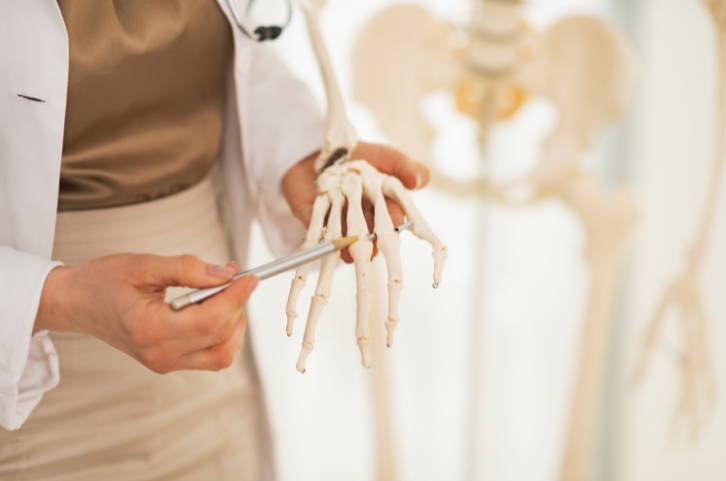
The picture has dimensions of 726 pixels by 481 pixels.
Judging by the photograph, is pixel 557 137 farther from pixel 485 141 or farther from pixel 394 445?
pixel 394 445

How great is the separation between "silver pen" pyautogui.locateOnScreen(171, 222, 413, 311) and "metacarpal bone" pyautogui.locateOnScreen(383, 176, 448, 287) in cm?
6

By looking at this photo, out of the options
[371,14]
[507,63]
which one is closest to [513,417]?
[507,63]

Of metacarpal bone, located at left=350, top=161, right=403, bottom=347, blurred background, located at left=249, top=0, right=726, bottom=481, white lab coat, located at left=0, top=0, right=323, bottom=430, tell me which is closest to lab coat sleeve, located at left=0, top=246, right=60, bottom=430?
white lab coat, located at left=0, top=0, right=323, bottom=430

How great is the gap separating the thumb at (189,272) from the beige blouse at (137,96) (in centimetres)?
18

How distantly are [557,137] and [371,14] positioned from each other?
0.31 m

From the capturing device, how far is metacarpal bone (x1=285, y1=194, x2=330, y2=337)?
35cm

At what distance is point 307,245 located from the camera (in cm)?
39

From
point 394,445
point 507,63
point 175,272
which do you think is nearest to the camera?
point 175,272

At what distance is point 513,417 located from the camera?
92cm

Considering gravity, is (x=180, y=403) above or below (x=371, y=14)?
below

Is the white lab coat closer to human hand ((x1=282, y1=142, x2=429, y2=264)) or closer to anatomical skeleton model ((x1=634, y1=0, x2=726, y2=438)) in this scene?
human hand ((x1=282, y1=142, x2=429, y2=264))

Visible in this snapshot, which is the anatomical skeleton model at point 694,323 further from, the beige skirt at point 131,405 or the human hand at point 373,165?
the beige skirt at point 131,405

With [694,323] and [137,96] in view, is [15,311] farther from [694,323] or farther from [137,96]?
[694,323]

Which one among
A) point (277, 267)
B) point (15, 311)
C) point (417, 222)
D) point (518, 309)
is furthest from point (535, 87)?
point (15, 311)
